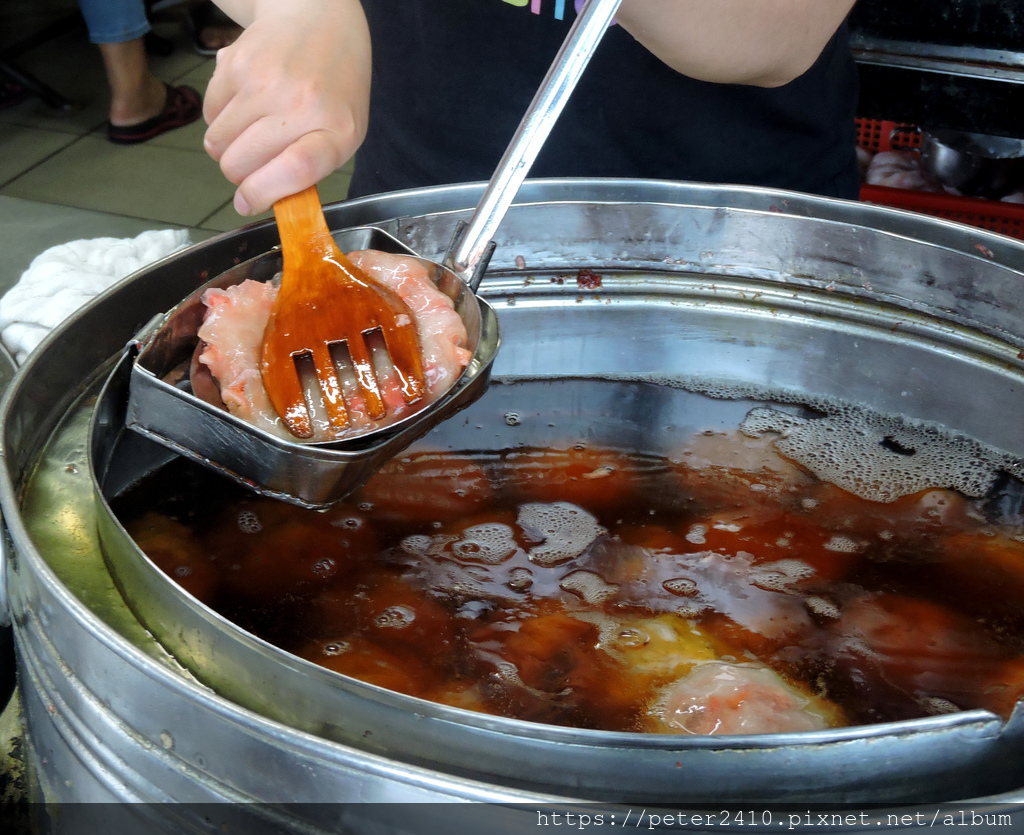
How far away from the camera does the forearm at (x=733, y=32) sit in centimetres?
106

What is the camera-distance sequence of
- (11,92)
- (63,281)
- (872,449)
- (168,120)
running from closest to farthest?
(872,449)
(63,281)
(168,120)
(11,92)

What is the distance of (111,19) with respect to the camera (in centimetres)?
401

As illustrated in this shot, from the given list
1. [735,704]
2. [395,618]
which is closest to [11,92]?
[395,618]

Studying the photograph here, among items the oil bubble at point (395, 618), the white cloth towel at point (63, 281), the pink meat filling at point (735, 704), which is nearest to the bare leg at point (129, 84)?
the white cloth towel at point (63, 281)

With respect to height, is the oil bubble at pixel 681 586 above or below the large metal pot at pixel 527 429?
below

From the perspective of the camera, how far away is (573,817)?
625 millimetres

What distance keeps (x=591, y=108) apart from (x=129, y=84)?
3.32 metres

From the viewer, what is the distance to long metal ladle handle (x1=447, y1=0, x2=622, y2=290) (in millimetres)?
953

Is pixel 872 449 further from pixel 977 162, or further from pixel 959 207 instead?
pixel 977 162

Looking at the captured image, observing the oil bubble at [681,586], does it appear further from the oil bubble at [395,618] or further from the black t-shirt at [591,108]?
the black t-shirt at [591,108]

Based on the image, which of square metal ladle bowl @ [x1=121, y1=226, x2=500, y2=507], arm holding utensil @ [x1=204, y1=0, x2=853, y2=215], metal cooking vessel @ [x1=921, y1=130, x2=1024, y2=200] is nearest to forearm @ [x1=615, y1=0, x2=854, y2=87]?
arm holding utensil @ [x1=204, y1=0, x2=853, y2=215]

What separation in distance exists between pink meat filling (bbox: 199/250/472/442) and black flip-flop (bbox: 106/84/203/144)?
358cm

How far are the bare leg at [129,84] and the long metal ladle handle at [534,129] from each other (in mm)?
3621

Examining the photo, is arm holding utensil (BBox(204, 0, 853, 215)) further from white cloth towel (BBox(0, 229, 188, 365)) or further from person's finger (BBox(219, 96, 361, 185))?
white cloth towel (BBox(0, 229, 188, 365))
